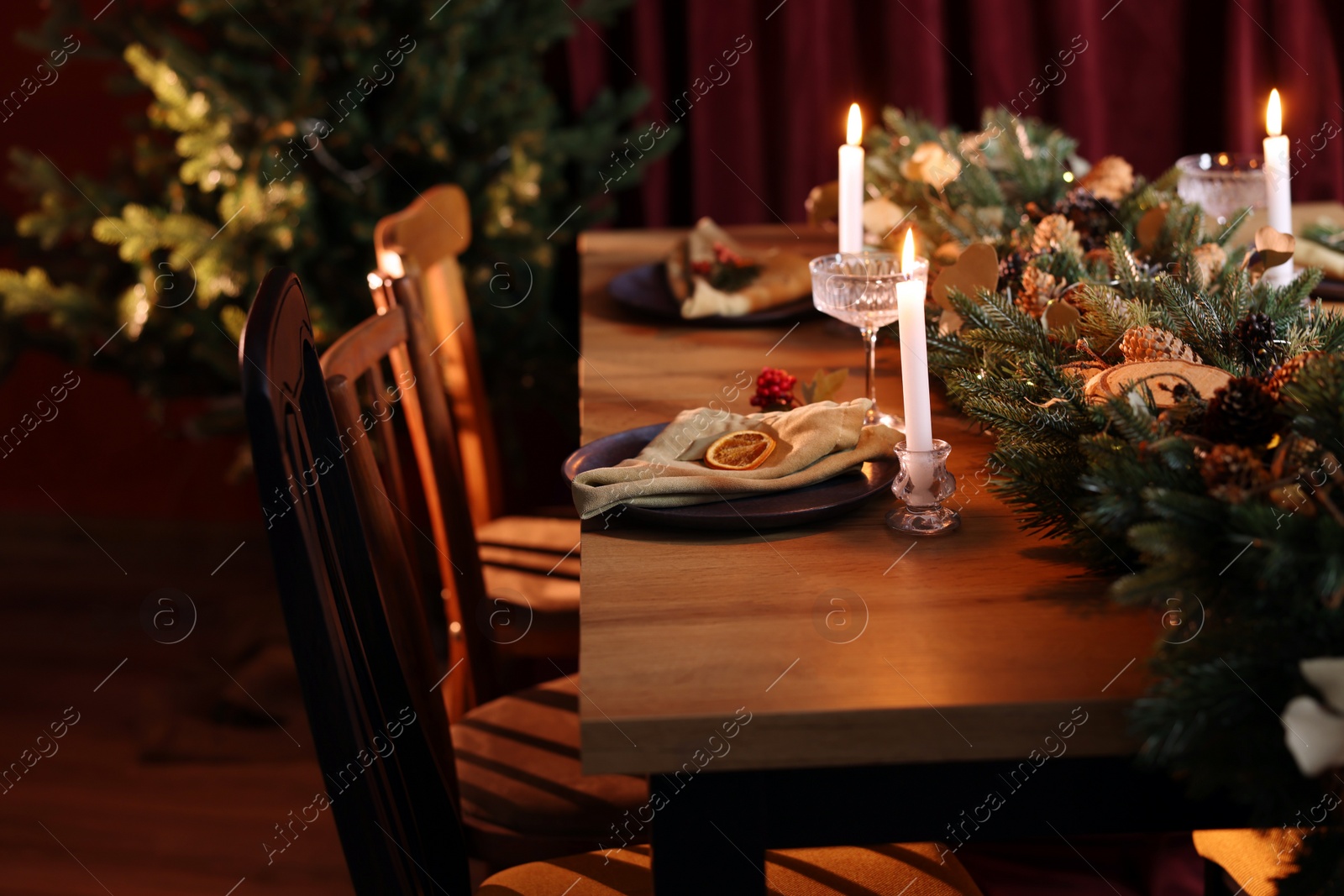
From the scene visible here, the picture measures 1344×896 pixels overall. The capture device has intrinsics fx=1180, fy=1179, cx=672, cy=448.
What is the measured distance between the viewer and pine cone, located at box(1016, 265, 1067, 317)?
108 cm

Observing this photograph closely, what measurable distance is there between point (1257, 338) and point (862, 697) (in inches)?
16.8

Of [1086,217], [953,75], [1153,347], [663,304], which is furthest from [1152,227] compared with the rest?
[953,75]

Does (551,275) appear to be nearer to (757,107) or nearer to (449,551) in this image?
(757,107)

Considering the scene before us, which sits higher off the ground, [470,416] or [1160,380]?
[1160,380]

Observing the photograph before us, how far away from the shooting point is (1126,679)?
0.67 m

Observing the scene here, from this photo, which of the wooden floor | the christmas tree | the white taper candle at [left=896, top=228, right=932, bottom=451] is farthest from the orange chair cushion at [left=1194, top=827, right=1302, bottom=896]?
the christmas tree

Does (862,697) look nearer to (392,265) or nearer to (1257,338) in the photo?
(1257,338)

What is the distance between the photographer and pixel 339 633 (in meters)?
0.77

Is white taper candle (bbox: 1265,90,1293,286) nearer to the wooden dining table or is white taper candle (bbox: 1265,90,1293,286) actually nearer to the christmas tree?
the wooden dining table

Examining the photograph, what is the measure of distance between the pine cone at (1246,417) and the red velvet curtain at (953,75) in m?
2.09

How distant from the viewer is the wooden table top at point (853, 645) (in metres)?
0.65

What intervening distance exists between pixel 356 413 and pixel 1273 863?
2.85 ft

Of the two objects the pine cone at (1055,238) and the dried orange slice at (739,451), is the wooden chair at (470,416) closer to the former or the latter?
the dried orange slice at (739,451)

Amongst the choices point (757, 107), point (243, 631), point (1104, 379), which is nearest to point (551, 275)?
point (757, 107)
